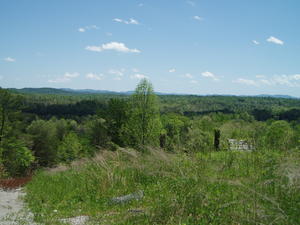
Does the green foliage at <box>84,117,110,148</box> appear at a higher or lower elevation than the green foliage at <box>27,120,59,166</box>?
higher

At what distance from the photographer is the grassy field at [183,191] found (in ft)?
14.6

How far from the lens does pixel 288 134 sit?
731 cm

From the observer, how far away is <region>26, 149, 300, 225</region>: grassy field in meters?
4.45

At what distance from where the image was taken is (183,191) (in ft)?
16.6

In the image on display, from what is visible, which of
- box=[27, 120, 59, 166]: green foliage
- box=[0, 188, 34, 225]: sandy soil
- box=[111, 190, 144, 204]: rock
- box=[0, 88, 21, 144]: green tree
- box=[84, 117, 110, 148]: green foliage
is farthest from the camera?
box=[27, 120, 59, 166]: green foliage

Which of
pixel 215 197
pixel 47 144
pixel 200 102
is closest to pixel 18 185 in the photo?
pixel 215 197

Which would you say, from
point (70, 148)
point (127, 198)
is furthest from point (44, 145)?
point (127, 198)

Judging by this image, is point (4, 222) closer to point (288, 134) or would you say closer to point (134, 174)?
point (134, 174)

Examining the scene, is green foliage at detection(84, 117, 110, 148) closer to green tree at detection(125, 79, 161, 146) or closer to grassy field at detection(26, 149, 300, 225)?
green tree at detection(125, 79, 161, 146)

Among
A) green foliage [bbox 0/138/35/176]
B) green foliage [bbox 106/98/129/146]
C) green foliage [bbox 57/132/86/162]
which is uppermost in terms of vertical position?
green foliage [bbox 106/98/129/146]

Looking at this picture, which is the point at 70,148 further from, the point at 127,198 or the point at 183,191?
the point at 183,191

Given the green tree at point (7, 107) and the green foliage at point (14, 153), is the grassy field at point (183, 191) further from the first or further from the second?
the green tree at point (7, 107)

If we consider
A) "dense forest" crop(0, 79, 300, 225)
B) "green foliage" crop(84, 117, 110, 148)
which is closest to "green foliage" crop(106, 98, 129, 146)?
"green foliage" crop(84, 117, 110, 148)

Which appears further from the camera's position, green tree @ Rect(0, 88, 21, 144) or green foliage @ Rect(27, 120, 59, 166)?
green foliage @ Rect(27, 120, 59, 166)
